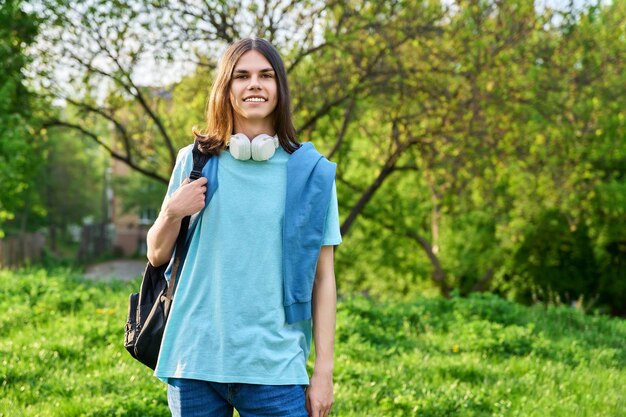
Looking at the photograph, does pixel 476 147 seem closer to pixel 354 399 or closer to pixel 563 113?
pixel 563 113

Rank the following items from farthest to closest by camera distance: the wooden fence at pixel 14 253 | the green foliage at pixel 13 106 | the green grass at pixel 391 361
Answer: the wooden fence at pixel 14 253
the green foliage at pixel 13 106
the green grass at pixel 391 361

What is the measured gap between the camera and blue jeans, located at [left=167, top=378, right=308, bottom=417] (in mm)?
2127

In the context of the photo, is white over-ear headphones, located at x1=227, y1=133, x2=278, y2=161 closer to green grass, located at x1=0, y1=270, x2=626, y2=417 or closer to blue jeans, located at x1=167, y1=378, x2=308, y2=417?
blue jeans, located at x1=167, y1=378, x2=308, y2=417

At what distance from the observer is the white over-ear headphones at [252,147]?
2172 mm

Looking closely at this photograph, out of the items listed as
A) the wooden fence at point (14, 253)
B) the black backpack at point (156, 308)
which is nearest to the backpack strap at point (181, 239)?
the black backpack at point (156, 308)

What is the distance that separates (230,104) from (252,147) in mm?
224

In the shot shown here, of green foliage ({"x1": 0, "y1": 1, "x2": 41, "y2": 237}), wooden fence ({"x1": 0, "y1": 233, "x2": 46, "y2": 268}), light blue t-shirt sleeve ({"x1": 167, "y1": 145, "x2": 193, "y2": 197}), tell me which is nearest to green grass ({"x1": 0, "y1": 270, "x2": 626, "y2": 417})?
green foliage ({"x1": 0, "y1": 1, "x2": 41, "y2": 237})

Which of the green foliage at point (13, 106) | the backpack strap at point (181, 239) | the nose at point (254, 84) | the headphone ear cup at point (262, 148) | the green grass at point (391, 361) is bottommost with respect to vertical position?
the green grass at point (391, 361)

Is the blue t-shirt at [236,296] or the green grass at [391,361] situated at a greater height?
the blue t-shirt at [236,296]

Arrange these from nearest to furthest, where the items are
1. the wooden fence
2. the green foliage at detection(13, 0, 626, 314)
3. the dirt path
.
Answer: the green foliage at detection(13, 0, 626, 314), the wooden fence, the dirt path

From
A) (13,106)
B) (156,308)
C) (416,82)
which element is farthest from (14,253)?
(156,308)

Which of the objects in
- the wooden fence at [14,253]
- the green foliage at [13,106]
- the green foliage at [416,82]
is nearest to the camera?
the green foliage at [13,106]

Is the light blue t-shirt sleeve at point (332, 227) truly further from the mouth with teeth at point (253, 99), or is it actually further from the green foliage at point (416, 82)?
the green foliage at point (416, 82)

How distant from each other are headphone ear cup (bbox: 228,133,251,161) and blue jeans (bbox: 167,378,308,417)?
66cm
